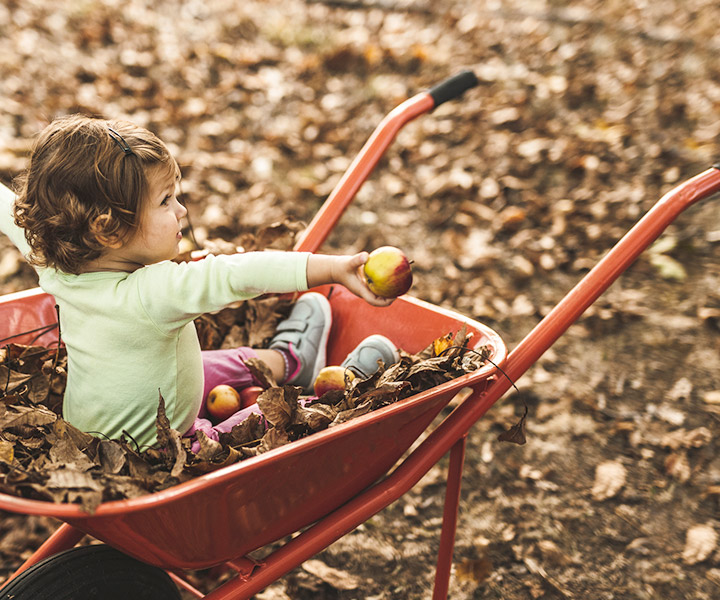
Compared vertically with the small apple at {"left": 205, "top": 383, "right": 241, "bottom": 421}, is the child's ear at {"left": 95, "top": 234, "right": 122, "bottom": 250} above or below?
above

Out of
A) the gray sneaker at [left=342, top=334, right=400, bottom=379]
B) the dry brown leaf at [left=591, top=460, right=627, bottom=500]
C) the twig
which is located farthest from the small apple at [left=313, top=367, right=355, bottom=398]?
the twig

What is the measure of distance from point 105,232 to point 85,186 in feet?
0.33

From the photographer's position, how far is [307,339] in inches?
86.0

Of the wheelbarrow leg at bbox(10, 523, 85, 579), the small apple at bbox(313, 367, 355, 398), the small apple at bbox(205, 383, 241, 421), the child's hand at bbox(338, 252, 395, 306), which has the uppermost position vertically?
the child's hand at bbox(338, 252, 395, 306)

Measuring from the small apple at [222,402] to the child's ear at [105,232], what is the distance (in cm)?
61

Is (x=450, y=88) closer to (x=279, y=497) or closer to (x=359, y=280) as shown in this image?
(x=359, y=280)

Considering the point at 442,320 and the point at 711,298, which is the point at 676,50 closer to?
the point at 711,298

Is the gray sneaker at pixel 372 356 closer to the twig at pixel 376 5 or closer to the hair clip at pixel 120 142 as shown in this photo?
the hair clip at pixel 120 142

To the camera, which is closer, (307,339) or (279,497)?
(279,497)

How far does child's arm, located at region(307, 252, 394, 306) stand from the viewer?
1502 mm

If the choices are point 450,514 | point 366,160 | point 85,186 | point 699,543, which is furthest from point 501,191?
point 85,186

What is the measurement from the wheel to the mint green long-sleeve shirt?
27 cm

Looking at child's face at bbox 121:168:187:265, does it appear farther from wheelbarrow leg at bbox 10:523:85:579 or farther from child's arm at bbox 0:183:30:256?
wheelbarrow leg at bbox 10:523:85:579

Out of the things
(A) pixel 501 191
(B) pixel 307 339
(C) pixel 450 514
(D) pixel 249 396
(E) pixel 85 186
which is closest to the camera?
(E) pixel 85 186
